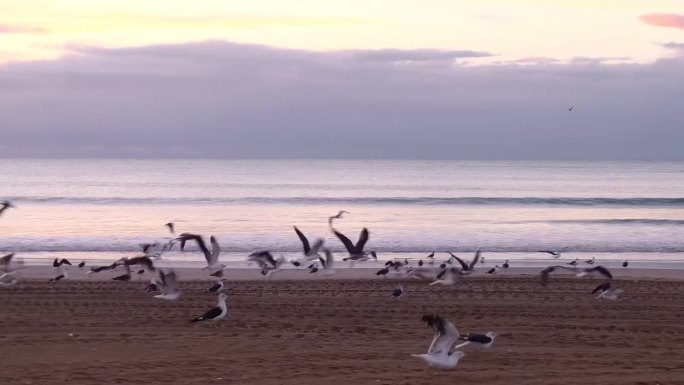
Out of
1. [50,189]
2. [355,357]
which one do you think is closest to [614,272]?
[355,357]

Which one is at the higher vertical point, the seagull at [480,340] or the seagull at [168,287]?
the seagull at [480,340]

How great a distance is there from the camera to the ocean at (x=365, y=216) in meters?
29.5

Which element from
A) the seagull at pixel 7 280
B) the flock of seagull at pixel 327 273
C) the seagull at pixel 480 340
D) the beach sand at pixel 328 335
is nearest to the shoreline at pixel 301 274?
the flock of seagull at pixel 327 273

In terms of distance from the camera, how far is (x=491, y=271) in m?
21.3

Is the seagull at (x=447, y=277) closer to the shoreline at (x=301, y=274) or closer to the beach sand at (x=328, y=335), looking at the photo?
the beach sand at (x=328, y=335)

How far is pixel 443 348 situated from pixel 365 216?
36.1 metres

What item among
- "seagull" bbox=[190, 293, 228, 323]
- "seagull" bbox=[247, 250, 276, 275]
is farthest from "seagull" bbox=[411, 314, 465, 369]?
"seagull" bbox=[247, 250, 276, 275]

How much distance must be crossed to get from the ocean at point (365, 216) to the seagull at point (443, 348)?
1498 centimetres

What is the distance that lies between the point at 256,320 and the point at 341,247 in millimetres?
16423

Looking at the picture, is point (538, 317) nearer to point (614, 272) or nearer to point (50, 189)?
point (614, 272)

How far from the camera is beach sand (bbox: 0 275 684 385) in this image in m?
9.80

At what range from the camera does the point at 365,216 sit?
150 ft

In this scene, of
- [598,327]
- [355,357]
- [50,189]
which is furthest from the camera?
[50,189]

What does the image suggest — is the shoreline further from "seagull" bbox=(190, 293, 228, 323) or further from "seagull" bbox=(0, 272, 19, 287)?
"seagull" bbox=(190, 293, 228, 323)
